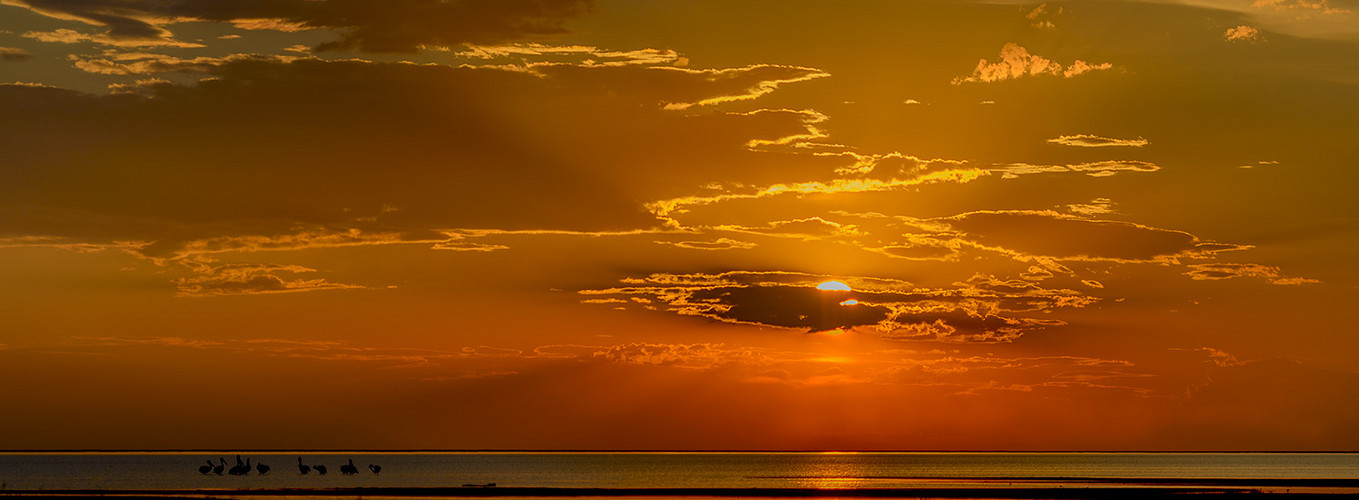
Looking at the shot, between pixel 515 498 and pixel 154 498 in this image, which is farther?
pixel 515 498

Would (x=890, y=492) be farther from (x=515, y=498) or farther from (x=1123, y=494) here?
(x=515, y=498)

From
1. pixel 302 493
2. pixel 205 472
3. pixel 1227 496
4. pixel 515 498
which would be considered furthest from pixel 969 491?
pixel 205 472

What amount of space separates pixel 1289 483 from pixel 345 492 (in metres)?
101

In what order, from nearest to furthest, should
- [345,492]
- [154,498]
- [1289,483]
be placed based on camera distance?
1. [154,498]
2. [345,492]
3. [1289,483]

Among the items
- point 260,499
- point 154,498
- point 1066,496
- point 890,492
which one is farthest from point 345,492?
→ point 1066,496

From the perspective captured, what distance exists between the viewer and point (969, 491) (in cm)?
11650

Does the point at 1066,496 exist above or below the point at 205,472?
below

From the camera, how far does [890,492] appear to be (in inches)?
A: 4636

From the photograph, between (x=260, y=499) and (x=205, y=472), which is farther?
(x=205, y=472)

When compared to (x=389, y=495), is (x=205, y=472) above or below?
above

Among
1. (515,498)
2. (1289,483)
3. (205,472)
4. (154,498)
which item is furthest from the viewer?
(205,472)

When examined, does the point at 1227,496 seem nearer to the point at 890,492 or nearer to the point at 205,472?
the point at 890,492

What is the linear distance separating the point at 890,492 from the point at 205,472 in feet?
407

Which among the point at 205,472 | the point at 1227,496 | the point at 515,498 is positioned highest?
the point at 205,472
